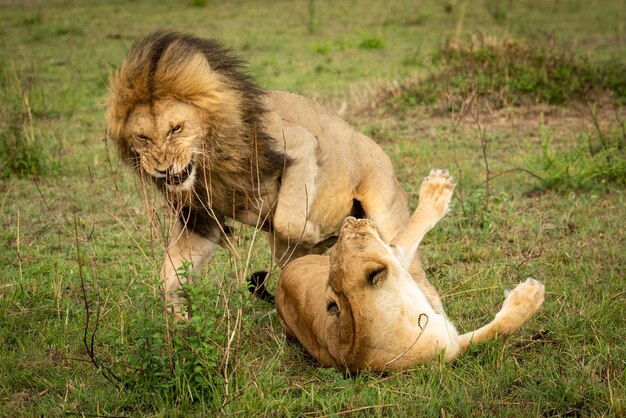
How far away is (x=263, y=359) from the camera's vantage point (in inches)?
148

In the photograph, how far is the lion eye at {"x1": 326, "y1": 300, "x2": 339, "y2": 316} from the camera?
3.54 m

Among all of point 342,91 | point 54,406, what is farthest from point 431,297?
point 342,91

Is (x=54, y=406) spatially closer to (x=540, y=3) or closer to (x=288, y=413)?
(x=288, y=413)

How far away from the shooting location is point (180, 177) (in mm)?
3908

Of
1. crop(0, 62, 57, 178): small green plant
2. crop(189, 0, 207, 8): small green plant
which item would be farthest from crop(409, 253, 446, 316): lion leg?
crop(189, 0, 207, 8): small green plant

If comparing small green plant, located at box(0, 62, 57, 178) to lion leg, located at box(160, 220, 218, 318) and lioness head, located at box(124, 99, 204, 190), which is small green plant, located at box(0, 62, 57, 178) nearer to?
lion leg, located at box(160, 220, 218, 318)

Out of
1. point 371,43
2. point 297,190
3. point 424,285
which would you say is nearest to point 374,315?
point 424,285

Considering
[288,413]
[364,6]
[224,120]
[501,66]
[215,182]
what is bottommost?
[364,6]

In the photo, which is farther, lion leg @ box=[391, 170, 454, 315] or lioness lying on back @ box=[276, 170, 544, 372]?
lion leg @ box=[391, 170, 454, 315]

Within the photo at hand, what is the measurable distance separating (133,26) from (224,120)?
1327cm

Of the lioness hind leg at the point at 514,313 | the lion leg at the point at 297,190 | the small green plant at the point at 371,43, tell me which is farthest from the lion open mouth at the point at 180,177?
the small green plant at the point at 371,43

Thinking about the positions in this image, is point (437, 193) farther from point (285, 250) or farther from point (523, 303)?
point (285, 250)

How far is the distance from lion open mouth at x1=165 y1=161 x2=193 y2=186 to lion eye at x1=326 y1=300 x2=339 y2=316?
93 cm

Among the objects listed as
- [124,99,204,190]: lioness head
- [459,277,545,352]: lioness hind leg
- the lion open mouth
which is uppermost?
[124,99,204,190]: lioness head
